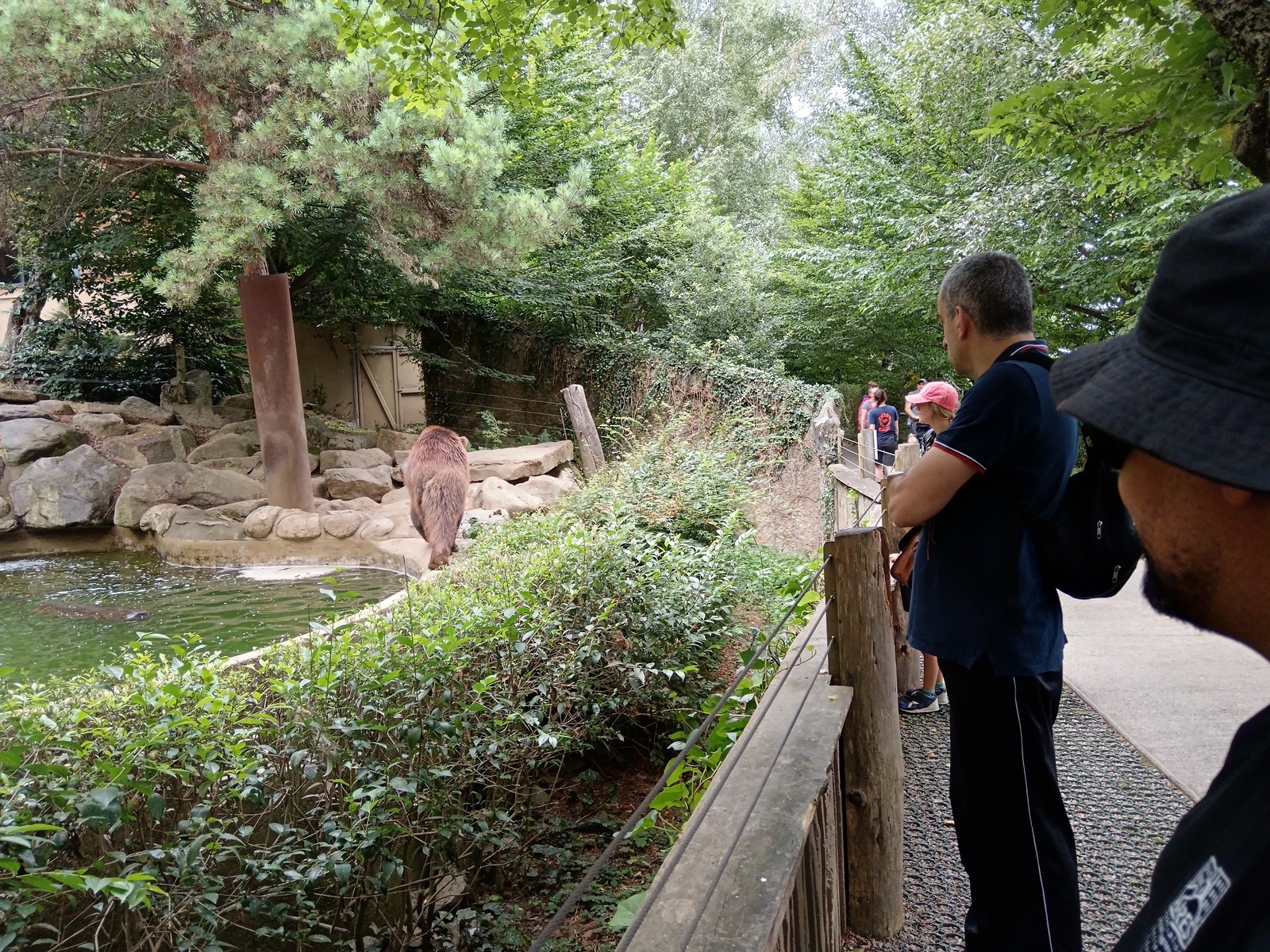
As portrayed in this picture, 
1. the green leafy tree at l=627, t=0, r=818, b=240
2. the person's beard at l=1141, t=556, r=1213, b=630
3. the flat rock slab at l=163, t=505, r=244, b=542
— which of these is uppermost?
the green leafy tree at l=627, t=0, r=818, b=240

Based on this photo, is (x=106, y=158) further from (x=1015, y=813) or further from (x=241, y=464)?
(x=1015, y=813)

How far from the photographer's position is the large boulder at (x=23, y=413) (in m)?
12.2

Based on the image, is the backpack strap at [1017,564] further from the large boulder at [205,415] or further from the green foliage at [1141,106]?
the large boulder at [205,415]

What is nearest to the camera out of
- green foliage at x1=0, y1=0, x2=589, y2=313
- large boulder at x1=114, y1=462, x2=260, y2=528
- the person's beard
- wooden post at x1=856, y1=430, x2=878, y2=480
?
the person's beard

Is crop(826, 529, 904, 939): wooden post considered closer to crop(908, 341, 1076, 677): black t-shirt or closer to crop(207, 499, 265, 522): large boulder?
crop(908, 341, 1076, 677): black t-shirt

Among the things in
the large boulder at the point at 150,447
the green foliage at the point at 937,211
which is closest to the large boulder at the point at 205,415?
the large boulder at the point at 150,447

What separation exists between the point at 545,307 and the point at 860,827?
14470mm

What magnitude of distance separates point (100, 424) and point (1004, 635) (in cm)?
1372

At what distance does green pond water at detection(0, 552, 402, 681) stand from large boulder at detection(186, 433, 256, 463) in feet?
6.51

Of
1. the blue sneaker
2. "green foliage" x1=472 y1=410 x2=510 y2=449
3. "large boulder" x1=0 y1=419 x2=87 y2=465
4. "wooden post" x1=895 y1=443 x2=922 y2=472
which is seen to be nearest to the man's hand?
"wooden post" x1=895 y1=443 x2=922 y2=472

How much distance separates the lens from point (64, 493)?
10.9m

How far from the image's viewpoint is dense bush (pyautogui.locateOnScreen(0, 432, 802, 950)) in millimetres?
2172

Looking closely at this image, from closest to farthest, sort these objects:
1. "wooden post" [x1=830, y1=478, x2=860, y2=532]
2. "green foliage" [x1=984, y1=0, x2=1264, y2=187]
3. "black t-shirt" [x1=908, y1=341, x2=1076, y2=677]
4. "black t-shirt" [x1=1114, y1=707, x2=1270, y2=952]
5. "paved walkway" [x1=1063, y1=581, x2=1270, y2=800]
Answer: "black t-shirt" [x1=1114, y1=707, x2=1270, y2=952], "black t-shirt" [x1=908, y1=341, x2=1076, y2=677], "green foliage" [x1=984, y1=0, x2=1264, y2=187], "paved walkway" [x1=1063, y1=581, x2=1270, y2=800], "wooden post" [x1=830, y1=478, x2=860, y2=532]

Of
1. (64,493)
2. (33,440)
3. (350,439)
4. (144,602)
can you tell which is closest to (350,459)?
(350,439)
